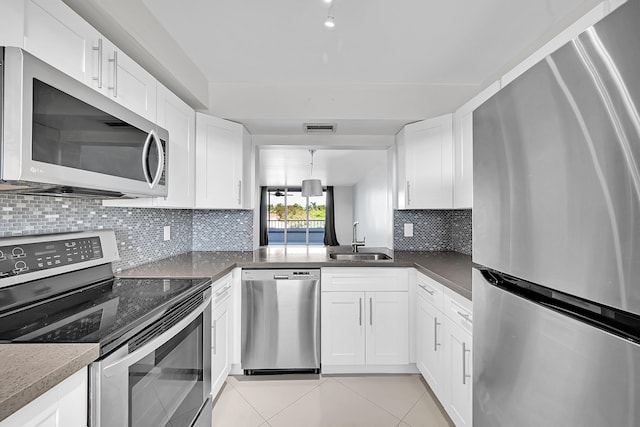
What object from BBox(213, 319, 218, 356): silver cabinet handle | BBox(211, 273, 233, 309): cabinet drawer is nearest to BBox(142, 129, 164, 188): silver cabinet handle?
BBox(211, 273, 233, 309): cabinet drawer

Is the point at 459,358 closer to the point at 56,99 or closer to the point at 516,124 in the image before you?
the point at 516,124

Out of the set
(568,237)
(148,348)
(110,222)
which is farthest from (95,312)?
(568,237)

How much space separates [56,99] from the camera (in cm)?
100

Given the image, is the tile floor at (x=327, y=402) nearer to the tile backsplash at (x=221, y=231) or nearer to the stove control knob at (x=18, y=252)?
the tile backsplash at (x=221, y=231)

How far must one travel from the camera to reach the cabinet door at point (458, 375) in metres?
1.64

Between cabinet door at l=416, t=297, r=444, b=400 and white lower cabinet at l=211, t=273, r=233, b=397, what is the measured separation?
4.66 ft

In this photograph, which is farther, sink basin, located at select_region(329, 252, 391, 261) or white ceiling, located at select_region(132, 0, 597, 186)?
sink basin, located at select_region(329, 252, 391, 261)

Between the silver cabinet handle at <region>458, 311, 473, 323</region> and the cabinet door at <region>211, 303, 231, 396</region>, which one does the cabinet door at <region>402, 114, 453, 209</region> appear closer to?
the silver cabinet handle at <region>458, 311, 473, 323</region>

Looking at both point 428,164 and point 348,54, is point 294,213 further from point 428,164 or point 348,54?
point 348,54

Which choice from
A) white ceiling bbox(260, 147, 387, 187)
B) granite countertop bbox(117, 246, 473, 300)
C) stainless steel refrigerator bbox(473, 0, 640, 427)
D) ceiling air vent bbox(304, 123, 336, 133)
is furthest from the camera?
white ceiling bbox(260, 147, 387, 187)

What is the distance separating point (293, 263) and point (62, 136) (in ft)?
5.73

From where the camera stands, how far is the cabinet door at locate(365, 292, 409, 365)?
101 inches

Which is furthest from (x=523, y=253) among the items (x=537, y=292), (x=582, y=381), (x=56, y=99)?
(x=56, y=99)

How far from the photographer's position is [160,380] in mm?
1252
